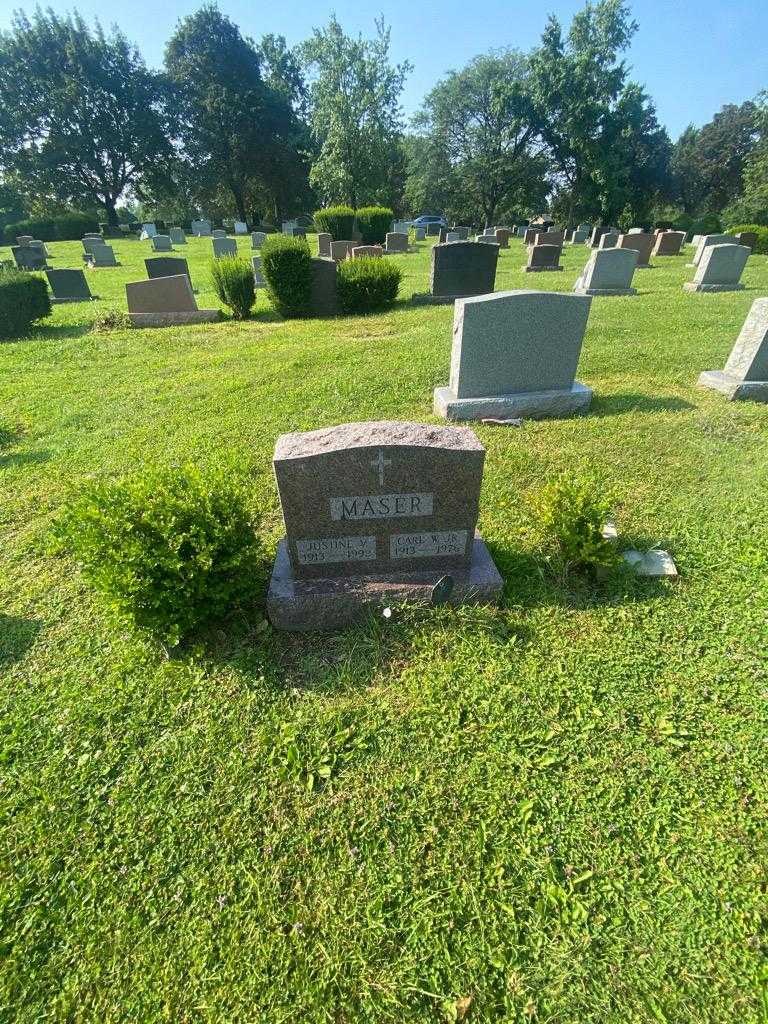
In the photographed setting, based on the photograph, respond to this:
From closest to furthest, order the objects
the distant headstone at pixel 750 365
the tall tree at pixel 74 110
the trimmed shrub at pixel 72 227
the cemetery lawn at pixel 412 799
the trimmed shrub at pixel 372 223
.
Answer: the cemetery lawn at pixel 412 799
the distant headstone at pixel 750 365
the trimmed shrub at pixel 372 223
the trimmed shrub at pixel 72 227
the tall tree at pixel 74 110

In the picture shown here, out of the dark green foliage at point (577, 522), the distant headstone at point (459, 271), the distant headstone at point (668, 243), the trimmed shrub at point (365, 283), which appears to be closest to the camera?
the dark green foliage at point (577, 522)

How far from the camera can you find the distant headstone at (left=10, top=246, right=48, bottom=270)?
18141mm

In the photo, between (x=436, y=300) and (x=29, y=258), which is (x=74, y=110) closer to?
(x=29, y=258)

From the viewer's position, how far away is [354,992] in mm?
1565

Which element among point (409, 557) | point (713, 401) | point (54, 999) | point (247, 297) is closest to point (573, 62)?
point (247, 297)

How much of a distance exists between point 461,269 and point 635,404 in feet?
22.9

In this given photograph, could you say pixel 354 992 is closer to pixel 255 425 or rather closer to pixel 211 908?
pixel 211 908

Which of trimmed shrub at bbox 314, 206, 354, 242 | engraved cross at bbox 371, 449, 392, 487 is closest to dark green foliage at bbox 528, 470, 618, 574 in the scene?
engraved cross at bbox 371, 449, 392, 487

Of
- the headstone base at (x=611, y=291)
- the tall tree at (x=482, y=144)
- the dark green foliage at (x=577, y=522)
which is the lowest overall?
the headstone base at (x=611, y=291)

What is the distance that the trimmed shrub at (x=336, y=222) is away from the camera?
19.8 metres

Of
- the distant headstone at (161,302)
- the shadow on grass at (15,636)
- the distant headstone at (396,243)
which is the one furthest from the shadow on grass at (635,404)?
the distant headstone at (396,243)

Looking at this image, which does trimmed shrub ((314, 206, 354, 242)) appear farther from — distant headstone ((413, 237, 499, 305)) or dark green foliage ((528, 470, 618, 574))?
dark green foliage ((528, 470, 618, 574))

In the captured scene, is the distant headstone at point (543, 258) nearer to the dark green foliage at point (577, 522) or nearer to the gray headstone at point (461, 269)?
the gray headstone at point (461, 269)

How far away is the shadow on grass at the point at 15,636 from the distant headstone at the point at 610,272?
12.0 metres
